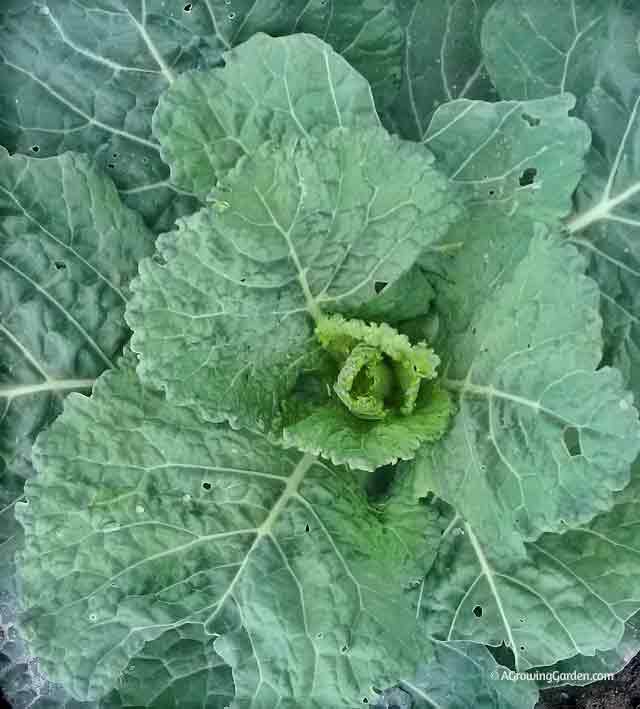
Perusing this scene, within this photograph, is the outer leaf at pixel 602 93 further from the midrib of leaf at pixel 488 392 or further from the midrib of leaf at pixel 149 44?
the midrib of leaf at pixel 149 44

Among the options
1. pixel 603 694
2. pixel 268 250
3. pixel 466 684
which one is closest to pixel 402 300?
pixel 268 250

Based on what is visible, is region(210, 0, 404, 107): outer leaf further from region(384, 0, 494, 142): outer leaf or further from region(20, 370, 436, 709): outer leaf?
region(20, 370, 436, 709): outer leaf

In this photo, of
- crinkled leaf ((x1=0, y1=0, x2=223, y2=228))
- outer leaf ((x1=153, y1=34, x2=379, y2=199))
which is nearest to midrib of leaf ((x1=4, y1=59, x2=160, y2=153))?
crinkled leaf ((x1=0, y1=0, x2=223, y2=228))

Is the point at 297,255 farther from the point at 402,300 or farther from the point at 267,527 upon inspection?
the point at 267,527

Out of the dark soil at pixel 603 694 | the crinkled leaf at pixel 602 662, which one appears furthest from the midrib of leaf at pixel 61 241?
the dark soil at pixel 603 694

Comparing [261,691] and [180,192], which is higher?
[180,192]

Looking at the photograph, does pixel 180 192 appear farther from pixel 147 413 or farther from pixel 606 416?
pixel 606 416

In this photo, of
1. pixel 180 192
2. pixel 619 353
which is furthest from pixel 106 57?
pixel 619 353

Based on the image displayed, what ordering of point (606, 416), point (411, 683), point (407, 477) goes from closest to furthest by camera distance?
point (606, 416) < point (407, 477) < point (411, 683)
